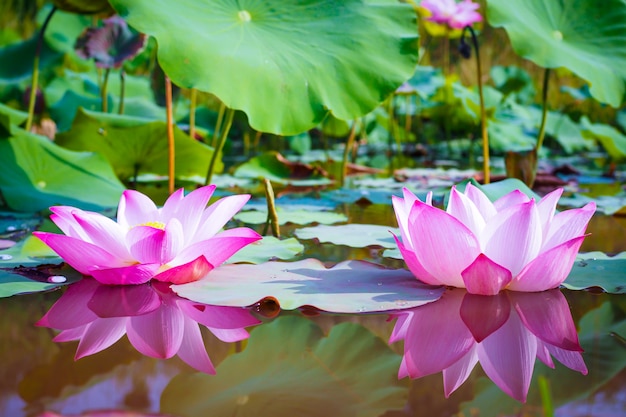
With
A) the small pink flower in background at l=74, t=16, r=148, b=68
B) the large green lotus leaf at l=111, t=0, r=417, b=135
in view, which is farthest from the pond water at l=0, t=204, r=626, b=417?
the small pink flower in background at l=74, t=16, r=148, b=68

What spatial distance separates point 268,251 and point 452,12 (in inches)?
64.6

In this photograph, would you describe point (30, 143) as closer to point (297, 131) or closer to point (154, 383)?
point (297, 131)

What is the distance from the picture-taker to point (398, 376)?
23.8 inches

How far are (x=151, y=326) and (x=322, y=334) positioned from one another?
0.60ft

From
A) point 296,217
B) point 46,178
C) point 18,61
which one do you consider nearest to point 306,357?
point 296,217

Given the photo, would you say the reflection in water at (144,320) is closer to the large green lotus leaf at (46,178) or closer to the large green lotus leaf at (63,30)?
the large green lotus leaf at (46,178)

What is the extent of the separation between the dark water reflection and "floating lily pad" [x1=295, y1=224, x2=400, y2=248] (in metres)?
0.32

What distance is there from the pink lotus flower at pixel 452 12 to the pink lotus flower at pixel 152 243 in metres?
1.65

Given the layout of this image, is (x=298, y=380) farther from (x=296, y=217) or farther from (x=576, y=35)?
(x=576, y=35)

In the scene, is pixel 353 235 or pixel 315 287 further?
pixel 353 235

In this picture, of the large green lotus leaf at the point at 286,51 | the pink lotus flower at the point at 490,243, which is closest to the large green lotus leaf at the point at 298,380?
the pink lotus flower at the point at 490,243

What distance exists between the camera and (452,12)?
2.44 meters

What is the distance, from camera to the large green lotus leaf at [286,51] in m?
1.18

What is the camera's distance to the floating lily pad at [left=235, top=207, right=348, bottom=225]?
1473 mm
